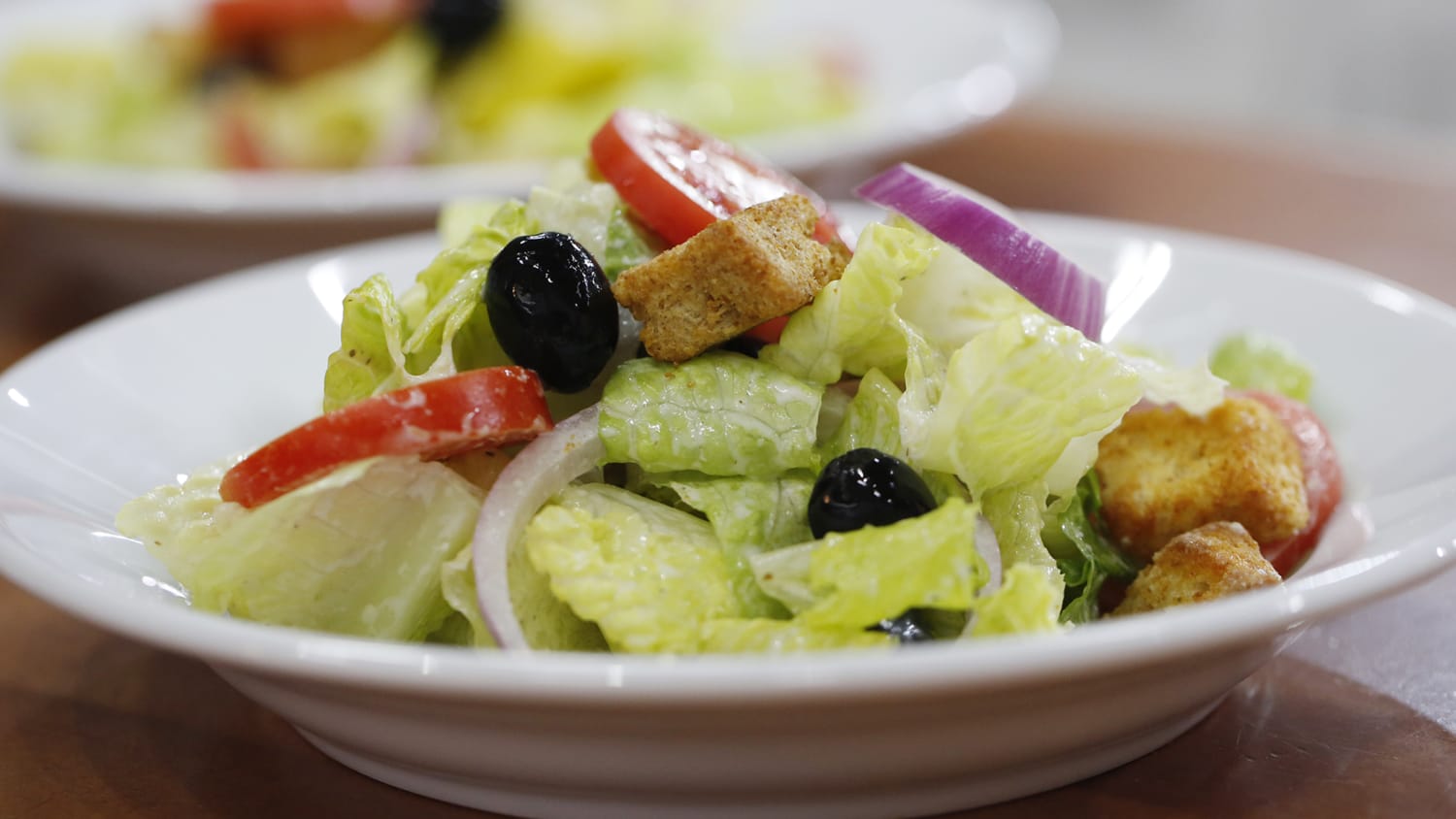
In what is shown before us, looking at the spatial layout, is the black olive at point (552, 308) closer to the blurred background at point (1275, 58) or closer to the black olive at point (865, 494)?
the black olive at point (865, 494)

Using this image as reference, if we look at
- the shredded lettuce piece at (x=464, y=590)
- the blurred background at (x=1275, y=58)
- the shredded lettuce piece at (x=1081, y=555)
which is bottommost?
the blurred background at (x=1275, y=58)

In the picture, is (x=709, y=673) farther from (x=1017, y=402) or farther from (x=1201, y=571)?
(x=1201, y=571)

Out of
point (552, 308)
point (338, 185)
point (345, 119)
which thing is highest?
point (552, 308)

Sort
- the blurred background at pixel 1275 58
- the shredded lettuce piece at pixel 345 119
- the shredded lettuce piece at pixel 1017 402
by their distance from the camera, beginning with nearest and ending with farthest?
the shredded lettuce piece at pixel 1017 402
the shredded lettuce piece at pixel 345 119
the blurred background at pixel 1275 58

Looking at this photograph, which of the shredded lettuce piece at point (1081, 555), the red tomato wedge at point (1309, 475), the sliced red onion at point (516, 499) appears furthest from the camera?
the red tomato wedge at point (1309, 475)

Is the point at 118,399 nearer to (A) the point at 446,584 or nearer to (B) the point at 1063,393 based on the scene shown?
(A) the point at 446,584

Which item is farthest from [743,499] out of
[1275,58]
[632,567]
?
[1275,58]

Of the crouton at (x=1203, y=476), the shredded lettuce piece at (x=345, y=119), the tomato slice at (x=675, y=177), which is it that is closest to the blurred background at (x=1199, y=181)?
the shredded lettuce piece at (x=345, y=119)
